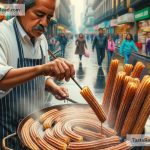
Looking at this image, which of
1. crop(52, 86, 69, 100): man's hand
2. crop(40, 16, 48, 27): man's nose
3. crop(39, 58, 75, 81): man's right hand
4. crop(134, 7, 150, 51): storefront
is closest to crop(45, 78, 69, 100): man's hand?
crop(52, 86, 69, 100): man's hand

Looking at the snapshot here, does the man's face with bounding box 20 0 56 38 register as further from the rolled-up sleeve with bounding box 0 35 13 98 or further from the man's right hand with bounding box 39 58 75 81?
the man's right hand with bounding box 39 58 75 81

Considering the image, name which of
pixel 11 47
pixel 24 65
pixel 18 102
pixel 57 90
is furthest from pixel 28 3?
pixel 57 90

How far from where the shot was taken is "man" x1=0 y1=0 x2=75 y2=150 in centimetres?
237

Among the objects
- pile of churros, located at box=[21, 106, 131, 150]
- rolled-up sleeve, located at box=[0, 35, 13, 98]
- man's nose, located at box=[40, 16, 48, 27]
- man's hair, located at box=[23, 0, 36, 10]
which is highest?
man's hair, located at box=[23, 0, 36, 10]

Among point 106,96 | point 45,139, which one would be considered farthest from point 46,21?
point 45,139

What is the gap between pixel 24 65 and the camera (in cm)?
294

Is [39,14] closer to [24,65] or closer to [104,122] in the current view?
[24,65]

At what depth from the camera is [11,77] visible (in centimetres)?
236

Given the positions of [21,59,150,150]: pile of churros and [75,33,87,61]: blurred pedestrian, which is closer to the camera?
[21,59,150,150]: pile of churros

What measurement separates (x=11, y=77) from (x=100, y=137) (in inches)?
32.1

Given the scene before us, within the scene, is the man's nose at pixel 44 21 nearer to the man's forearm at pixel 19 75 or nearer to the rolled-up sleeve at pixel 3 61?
the rolled-up sleeve at pixel 3 61

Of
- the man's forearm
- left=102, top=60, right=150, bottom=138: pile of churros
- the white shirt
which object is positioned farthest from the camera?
the white shirt

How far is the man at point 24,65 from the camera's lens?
93.1 inches

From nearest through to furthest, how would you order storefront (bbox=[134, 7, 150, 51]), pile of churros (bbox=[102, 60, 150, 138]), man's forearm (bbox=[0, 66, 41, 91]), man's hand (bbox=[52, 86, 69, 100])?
pile of churros (bbox=[102, 60, 150, 138])
man's forearm (bbox=[0, 66, 41, 91])
man's hand (bbox=[52, 86, 69, 100])
storefront (bbox=[134, 7, 150, 51])
